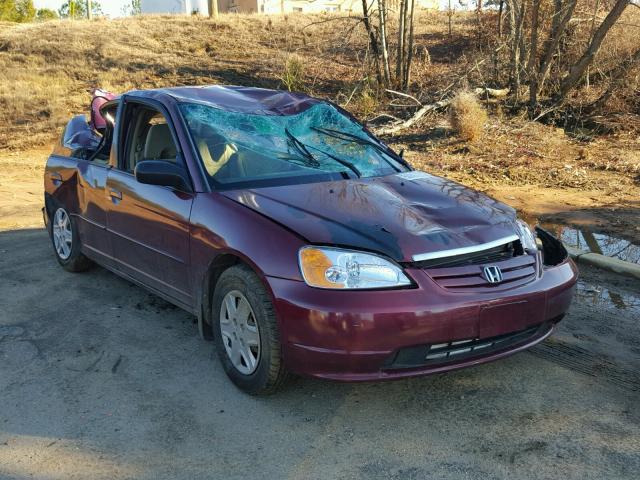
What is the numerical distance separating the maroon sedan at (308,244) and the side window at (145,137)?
12 mm

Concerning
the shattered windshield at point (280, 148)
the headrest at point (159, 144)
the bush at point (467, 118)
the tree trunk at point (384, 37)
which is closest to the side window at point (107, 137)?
the headrest at point (159, 144)

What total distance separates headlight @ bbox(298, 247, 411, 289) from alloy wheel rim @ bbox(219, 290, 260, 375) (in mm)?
470

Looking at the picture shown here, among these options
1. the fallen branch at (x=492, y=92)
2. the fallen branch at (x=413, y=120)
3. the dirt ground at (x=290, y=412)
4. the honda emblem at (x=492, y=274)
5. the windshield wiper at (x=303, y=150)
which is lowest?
the dirt ground at (x=290, y=412)

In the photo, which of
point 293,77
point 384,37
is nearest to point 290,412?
point 384,37

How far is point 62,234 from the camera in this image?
6062 millimetres

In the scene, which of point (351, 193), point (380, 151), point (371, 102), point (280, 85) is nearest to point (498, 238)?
point (351, 193)

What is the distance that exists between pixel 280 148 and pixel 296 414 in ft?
5.97

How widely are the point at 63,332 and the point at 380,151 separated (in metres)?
2.63

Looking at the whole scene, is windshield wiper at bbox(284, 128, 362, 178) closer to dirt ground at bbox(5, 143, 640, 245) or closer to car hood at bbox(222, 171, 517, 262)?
car hood at bbox(222, 171, 517, 262)

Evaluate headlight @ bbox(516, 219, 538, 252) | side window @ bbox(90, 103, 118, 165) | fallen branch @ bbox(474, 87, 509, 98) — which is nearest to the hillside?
fallen branch @ bbox(474, 87, 509, 98)

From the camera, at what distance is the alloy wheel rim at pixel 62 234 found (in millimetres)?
5938

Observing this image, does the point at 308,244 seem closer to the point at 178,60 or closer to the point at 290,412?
the point at 290,412

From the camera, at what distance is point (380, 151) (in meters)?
5.01

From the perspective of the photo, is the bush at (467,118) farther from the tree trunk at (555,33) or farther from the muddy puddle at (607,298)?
the muddy puddle at (607,298)
